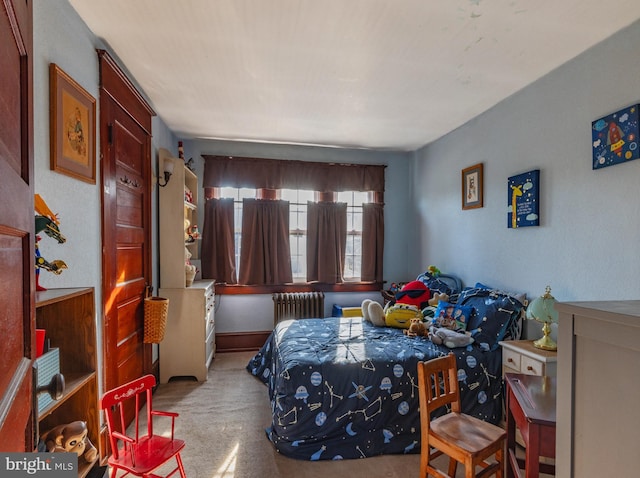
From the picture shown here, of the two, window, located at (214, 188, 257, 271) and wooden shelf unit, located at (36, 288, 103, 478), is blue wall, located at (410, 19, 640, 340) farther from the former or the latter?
wooden shelf unit, located at (36, 288, 103, 478)

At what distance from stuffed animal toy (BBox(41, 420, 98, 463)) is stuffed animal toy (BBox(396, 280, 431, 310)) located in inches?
111

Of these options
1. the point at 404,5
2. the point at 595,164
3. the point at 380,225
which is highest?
the point at 404,5

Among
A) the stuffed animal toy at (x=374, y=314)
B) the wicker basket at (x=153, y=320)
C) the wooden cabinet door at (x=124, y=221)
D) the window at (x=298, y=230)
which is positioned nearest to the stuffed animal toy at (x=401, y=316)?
the stuffed animal toy at (x=374, y=314)

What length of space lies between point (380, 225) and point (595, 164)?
8.63ft

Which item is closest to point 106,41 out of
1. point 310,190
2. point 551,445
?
point 310,190

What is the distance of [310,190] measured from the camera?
438 cm

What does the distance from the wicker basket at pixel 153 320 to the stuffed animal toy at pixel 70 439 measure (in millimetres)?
1509

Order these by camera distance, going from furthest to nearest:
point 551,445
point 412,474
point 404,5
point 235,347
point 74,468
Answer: point 235,347 → point 412,474 → point 404,5 → point 551,445 → point 74,468

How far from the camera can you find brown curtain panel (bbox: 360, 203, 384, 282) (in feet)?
14.8

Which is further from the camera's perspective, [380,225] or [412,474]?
[380,225]

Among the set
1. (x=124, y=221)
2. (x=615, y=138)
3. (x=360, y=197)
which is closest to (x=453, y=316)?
(x=615, y=138)

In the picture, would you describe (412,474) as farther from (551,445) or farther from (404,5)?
(404,5)

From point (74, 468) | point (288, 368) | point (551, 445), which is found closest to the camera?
point (74, 468)

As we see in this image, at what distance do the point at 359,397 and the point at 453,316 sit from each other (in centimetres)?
117
